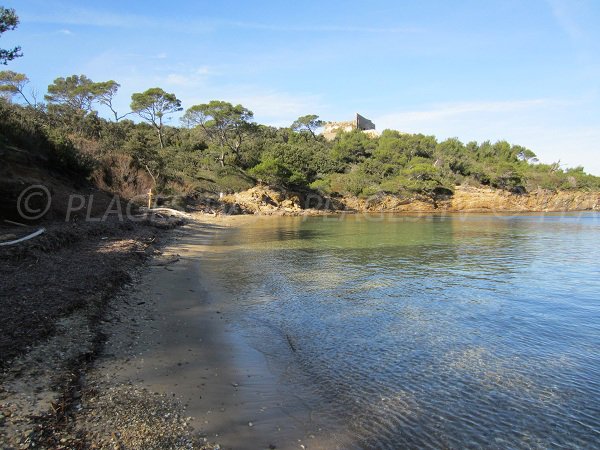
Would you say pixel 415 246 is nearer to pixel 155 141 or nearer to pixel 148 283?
pixel 148 283

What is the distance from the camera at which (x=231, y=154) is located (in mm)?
61031

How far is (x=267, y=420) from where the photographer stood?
15.5 feet

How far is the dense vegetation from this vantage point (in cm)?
3033

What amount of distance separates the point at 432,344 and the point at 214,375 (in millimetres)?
4166

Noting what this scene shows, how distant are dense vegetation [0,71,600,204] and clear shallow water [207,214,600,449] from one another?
17823 mm

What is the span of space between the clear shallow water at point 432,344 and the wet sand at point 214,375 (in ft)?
1.00

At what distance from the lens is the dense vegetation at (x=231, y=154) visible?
3033 cm

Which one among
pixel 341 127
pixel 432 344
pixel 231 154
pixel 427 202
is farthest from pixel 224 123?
pixel 432 344

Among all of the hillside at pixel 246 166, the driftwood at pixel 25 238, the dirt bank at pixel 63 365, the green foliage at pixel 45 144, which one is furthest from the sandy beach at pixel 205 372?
the green foliage at pixel 45 144

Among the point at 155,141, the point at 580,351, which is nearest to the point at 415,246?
the point at 580,351

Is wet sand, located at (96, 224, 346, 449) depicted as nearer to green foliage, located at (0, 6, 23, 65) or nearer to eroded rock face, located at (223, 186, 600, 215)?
green foliage, located at (0, 6, 23, 65)

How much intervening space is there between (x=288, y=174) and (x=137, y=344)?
52.8 meters

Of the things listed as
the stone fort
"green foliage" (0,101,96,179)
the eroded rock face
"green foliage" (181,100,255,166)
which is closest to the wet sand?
"green foliage" (0,101,96,179)

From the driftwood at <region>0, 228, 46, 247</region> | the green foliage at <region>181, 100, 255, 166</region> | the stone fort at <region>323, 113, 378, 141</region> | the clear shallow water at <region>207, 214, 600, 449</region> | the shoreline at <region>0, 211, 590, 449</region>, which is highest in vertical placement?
the stone fort at <region>323, 113, 378, 141</region>
